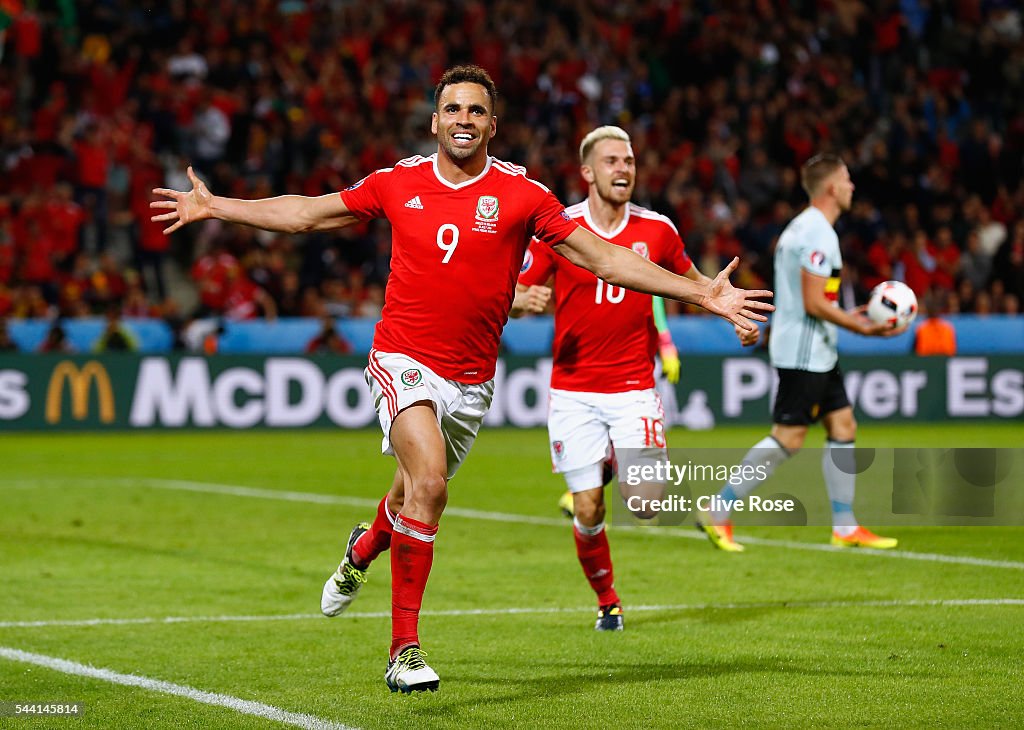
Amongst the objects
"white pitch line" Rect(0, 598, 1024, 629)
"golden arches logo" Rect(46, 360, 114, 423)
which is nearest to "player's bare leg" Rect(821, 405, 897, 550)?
"white pitch line" Rect(0, 598, 1024, 629)

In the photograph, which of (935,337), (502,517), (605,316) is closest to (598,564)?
(605,316)

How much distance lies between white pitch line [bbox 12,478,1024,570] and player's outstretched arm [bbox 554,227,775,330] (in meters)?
4.46

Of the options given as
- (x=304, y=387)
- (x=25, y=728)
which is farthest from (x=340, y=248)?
(x=25, y=728)

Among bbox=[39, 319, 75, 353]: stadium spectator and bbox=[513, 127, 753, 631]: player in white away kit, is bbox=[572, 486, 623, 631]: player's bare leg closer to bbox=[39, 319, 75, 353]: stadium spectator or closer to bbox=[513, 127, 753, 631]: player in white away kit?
bbox=[513, 127, 753, 631]: player in white away kit

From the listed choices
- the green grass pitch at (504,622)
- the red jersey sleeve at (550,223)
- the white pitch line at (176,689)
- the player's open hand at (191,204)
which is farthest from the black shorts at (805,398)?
the white pitch line at (176,689)

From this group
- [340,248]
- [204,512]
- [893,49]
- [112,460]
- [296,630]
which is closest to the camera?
[296,630]

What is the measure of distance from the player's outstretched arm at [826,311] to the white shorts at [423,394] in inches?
168

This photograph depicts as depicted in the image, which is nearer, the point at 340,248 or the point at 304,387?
the point at 304,387

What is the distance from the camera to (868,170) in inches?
1125

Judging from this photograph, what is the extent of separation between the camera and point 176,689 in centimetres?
670

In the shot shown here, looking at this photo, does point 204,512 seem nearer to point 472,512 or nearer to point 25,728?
point 472,512

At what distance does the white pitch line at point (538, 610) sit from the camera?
8477 millimetres

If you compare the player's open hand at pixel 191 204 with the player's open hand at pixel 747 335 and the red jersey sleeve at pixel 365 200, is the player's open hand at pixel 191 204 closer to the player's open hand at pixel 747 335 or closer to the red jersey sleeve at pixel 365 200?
the red jersey sleeve at pixel 365 200

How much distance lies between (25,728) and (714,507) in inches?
241
